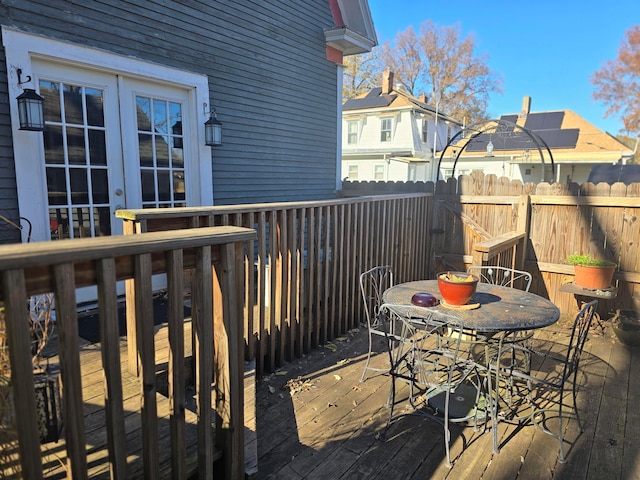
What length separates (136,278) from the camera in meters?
1.35

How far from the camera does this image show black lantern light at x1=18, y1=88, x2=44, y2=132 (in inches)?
122

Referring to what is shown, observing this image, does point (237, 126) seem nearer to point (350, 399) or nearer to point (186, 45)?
point (186, 45)

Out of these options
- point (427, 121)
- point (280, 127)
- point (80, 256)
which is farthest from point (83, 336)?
point (427, 121)

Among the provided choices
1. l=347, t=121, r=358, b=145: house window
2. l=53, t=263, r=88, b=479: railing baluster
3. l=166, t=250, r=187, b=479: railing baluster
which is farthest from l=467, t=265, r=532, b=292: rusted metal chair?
l=347, t=121, r=358, b=145: house window

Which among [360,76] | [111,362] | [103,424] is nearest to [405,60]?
[360,76]

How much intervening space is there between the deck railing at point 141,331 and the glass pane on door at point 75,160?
2.48 m

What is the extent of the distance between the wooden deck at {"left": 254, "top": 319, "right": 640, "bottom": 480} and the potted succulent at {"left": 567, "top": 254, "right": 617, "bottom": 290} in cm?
121

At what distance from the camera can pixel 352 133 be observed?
20156mm

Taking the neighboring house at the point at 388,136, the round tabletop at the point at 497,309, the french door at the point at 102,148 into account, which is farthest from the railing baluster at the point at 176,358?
the neighboring house at the point at 388,136

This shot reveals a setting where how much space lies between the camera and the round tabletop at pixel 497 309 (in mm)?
2334

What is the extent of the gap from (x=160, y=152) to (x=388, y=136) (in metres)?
16.1

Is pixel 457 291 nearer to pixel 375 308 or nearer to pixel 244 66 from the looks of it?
pixel 375 308

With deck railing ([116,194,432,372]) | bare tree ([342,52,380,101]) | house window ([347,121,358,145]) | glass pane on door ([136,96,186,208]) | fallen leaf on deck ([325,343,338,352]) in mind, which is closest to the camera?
deck railing ([116,194,432,372])

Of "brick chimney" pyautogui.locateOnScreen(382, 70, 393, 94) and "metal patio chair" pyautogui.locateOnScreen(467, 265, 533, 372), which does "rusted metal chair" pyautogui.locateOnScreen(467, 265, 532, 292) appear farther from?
"brick chimney" pyautogui.locateOnScreen(382, 70, 393, 94)
